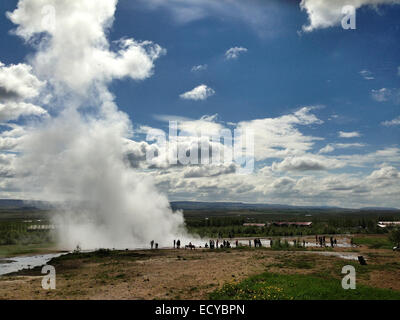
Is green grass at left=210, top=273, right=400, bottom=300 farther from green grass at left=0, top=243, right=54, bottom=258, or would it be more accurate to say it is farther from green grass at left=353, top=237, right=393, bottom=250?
green grass at left=0, top=243, right=54, bottom=258

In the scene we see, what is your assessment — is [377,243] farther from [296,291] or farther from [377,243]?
[296,291]

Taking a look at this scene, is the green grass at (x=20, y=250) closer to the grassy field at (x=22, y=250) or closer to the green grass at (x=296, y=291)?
the grassy field at (x=22, y=250)

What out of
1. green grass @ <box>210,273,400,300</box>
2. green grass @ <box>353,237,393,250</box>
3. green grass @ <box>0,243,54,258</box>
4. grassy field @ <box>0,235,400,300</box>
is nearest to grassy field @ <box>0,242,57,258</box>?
green grass @ <box>0,243,54,258</box>

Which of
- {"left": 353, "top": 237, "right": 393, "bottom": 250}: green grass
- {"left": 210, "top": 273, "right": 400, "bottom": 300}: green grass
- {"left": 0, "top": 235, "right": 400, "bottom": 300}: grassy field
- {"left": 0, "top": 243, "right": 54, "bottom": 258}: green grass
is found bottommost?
{"left": 0, "top": 243, "right": 54, "bottom": 258}: green grass

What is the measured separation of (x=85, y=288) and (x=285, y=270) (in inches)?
580

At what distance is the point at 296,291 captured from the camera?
57.3 feet

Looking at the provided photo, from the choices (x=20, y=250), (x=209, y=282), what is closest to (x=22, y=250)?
(x=20, y=250)

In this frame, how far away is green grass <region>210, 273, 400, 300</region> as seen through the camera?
1635 cm

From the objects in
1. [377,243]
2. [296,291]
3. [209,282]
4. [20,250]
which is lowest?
[20,250]

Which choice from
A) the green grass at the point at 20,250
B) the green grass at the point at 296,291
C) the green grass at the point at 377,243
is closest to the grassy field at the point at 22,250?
the green grass at the point at 20,250

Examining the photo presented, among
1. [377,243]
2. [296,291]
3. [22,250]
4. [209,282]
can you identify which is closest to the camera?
[296,291]

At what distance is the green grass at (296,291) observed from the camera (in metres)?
16.4
